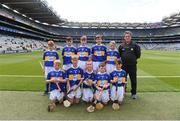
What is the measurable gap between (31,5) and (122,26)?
239 ft

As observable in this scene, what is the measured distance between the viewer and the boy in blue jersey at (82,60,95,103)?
29.0 ft

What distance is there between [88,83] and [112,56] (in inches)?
63.6

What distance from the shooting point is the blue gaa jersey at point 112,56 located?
391 inches

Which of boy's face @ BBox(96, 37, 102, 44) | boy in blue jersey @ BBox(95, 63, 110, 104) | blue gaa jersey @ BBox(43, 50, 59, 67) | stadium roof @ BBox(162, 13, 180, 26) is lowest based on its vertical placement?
boy in blue jersey @ BBox(95, 63, 110, 104)

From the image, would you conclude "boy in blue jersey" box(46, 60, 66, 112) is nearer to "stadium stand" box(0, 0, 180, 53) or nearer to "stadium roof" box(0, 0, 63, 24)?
"stadium roof" box(0, 0, 63, 24)

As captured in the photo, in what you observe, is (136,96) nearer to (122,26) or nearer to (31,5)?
(31,5)

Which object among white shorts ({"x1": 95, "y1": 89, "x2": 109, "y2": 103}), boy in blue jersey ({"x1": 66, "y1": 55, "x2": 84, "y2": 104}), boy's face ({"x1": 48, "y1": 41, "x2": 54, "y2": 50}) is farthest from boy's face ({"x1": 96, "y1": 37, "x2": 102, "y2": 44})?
white shorts ({"x1": 95, "y1": 89, "x2": 109, "y2": 103})

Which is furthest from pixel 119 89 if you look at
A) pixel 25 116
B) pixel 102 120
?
pixel 25 116

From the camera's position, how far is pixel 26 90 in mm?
11109

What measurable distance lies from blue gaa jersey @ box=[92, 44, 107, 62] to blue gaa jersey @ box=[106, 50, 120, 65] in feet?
0.52

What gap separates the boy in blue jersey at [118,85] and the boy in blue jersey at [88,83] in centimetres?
66

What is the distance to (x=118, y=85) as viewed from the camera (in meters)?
8.98

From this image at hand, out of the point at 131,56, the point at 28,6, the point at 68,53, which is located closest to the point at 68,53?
the point at 68,53

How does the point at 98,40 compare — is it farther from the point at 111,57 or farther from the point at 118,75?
the point at 118,75
